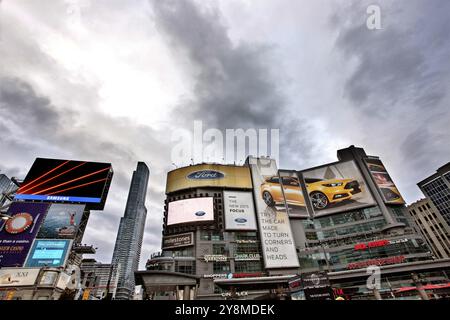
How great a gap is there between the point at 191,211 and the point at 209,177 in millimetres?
13372

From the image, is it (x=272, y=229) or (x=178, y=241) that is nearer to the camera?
(x=178, y=241)

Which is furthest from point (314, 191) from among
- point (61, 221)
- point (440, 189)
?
point (61, 221)

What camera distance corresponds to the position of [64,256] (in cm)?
4241

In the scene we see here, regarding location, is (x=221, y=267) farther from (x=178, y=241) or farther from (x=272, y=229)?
(x=272, y=229)

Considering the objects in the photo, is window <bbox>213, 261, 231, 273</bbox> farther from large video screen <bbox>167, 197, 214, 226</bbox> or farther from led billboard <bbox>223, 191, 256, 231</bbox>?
large video screen <bbox>167, 197, 214, 226</bbox>

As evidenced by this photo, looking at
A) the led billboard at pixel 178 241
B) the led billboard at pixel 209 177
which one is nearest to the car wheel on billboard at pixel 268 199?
the led billboard at pixel 209 177

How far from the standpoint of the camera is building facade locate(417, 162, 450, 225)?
7475 cm

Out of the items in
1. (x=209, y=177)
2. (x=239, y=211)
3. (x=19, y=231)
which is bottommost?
(x=19, y=231)

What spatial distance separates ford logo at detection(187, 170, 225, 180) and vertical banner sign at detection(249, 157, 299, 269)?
36.6 feet

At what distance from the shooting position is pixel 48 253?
4238cm

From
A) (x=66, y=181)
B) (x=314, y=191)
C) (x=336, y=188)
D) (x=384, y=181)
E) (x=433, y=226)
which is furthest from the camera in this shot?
(x=433, y=226)
